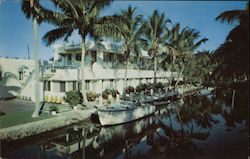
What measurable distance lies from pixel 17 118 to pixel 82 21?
9082 mm

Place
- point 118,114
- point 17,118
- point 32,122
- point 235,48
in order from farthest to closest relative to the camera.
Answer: point 118,114, point 17,118, point 32,122, point 235,48

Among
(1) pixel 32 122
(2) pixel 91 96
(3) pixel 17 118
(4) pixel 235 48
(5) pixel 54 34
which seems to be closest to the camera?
(4) pixel 235 48

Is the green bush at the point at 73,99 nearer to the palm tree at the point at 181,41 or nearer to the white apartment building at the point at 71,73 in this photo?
the white apartment building at the point at 71,73

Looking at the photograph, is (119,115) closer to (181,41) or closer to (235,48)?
(235,48)

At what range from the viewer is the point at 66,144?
1266 centimetres

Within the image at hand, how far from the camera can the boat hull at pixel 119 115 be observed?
15.6 metres

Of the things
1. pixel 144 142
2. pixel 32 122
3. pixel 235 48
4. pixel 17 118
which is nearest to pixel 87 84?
pixel 17 118

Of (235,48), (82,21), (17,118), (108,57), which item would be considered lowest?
(17,118)

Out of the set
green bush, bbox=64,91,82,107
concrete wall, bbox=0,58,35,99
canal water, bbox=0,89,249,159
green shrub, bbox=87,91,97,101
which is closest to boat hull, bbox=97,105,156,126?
canal water, bbox=0,89,249,159

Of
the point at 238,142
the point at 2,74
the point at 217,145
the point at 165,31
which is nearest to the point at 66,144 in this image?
the point at 217,145

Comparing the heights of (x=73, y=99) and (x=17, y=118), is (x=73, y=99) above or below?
above

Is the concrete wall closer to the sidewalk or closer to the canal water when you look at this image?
the sidewalk

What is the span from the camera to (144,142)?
13812mm

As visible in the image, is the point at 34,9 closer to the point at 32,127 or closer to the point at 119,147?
→ the point at 32,127
